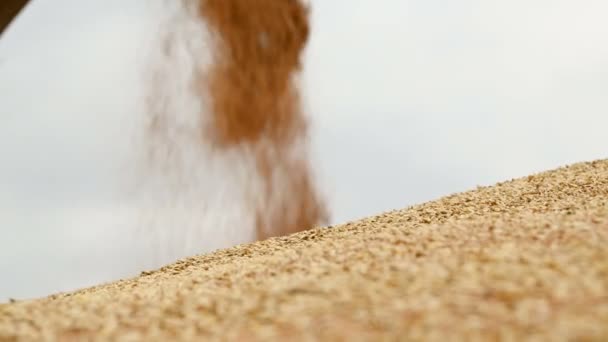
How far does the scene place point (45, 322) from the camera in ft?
8.04

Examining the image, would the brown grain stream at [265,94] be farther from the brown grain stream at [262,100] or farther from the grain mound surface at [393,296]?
the grain mound surface at [393,296]

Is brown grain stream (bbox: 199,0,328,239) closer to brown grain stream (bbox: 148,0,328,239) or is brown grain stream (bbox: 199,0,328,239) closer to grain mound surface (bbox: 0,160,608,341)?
brown grain stream (bbox: 148,0,328,239)

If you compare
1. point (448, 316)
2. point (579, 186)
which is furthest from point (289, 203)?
point (448, 316)

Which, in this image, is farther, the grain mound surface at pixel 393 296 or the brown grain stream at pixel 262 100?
the brown grain stream at pixel 262 100

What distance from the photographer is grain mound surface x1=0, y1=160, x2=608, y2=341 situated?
6.50ft

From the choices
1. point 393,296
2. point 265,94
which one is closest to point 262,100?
point 265,94

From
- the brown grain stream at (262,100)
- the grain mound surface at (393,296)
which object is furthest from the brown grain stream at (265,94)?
the grain mound surface at (393,296)

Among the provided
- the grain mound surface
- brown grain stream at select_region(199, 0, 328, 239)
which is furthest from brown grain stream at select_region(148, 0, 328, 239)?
the grain mound surface

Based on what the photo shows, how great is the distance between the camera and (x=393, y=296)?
2213 mm

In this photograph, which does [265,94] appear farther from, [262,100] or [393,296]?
[393,296]

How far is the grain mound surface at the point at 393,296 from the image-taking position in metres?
1.98

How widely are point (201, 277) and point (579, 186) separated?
2989 mm

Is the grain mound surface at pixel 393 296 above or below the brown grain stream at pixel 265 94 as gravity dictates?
below

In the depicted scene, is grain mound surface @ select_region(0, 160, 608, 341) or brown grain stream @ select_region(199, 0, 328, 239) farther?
brown grain stream @ select_region(199, 0, 328, 239)
